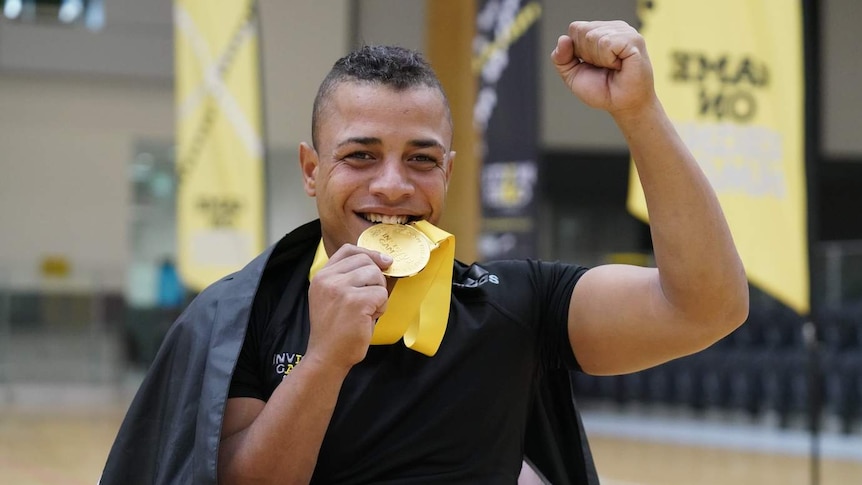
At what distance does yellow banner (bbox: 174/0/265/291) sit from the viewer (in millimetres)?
9781

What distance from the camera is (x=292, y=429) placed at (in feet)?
6.11

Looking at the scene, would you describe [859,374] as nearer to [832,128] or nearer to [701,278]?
[832,128]

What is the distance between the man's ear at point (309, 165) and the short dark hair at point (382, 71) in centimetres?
3

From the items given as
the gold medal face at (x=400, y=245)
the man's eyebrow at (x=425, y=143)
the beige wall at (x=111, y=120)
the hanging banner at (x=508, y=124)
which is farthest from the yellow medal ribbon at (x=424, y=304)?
the beige wall at (x=111, y=120)

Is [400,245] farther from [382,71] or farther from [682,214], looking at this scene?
[682,214]

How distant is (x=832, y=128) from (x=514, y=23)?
12.1 meters

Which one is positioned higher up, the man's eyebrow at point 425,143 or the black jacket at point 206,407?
the man's eyebrow at point 425,143

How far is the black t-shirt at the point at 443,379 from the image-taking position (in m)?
2.01

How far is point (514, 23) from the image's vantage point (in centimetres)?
826

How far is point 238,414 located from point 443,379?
0.35m

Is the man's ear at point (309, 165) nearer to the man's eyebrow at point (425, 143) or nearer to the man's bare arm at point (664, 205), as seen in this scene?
the man's eyebrow at point (425, 143)

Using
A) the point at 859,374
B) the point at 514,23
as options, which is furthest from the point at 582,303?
the point at 859,374

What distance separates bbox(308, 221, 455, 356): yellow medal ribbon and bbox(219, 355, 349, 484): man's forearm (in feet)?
0.53

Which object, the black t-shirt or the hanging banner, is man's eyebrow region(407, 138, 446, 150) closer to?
the black t-shirt
